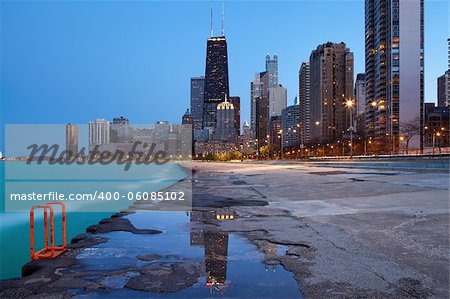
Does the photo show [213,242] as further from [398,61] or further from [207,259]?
[398,61]

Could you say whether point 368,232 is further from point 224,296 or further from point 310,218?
point 224,296

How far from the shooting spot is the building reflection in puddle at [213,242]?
655cm

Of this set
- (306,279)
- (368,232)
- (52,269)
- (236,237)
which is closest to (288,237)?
(236,237)

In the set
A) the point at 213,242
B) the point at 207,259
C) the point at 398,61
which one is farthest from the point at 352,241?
the point at 398,61

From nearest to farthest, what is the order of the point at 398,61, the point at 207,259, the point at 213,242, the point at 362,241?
1. the point at 207,259
2. the point at 362,241
3. the point at 213,242
4. the point at 398,61

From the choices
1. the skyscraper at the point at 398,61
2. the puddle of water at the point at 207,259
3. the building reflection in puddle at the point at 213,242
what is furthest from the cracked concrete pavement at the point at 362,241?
the skyscraper at the point at 398,61

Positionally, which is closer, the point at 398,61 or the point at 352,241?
the point at 352,241

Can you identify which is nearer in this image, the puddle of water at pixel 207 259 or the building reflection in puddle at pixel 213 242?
the puddle of water at pixel 207 259

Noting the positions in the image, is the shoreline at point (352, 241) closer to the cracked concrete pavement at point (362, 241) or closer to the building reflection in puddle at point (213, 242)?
the cracked concrete pavement at point (362, 241)

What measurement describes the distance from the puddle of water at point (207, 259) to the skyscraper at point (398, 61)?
173086 mm

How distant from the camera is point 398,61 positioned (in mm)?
179125

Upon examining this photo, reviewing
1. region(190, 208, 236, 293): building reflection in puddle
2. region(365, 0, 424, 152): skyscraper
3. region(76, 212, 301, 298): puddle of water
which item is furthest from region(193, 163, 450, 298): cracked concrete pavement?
region(365, 0, 424, 152): skyscraper

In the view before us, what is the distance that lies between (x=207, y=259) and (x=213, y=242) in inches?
65.7

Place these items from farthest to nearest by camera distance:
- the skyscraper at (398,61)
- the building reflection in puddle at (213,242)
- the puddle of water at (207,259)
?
the skyscraper at (398,61), the building reflection in puddle at (213,242), the puddle of water at (207,259)
